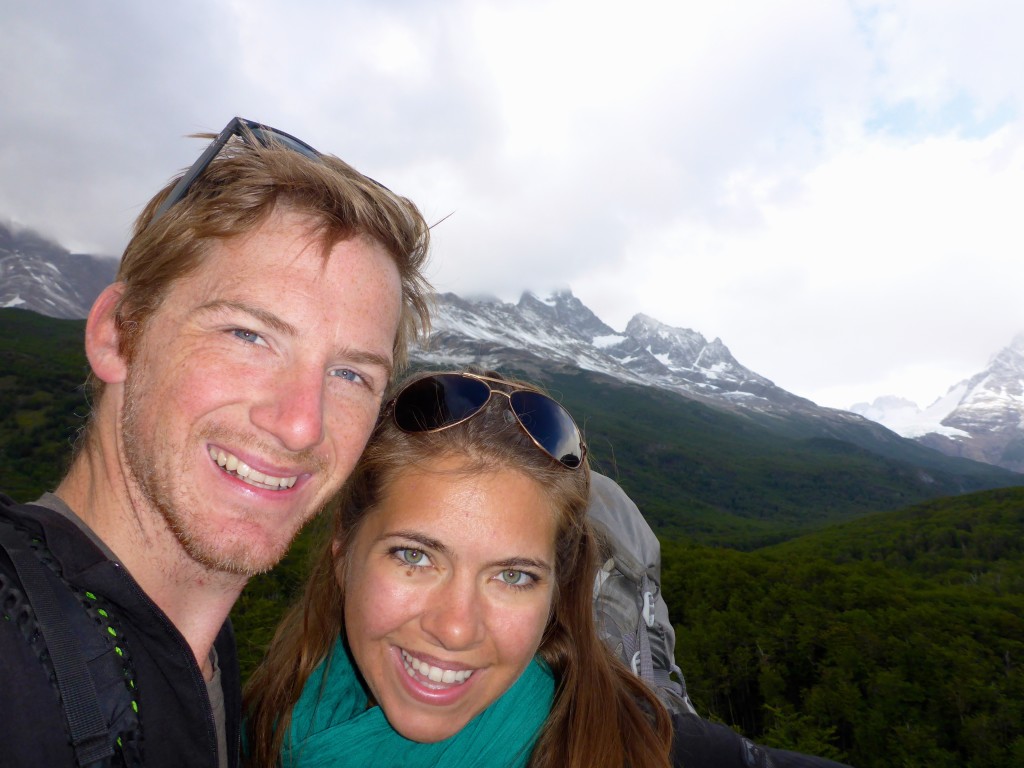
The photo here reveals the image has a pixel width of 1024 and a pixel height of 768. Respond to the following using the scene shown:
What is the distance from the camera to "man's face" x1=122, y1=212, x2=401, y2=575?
2.04 m

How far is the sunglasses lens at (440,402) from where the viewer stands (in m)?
2.92

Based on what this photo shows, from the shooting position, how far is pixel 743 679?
773cm

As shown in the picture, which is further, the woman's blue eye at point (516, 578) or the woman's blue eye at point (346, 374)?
the woman's blue eye at point (516, 578)

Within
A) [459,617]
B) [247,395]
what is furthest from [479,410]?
[247,395]

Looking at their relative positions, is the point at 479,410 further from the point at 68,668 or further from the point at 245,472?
the point at 68,668

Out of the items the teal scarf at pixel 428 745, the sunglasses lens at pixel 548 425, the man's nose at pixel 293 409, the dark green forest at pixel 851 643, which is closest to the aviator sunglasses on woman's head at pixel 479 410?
the sunglasses lens at pixel 548 425

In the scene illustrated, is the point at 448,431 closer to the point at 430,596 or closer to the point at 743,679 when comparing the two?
the point at 430,596

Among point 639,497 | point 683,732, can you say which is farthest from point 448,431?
point 639,497

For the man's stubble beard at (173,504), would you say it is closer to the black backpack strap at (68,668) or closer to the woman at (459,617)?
the black backpack strap at (68,668)

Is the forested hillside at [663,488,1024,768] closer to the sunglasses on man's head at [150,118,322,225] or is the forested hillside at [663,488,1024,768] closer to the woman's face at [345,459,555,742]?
the woman's face at [345,459,555,742]

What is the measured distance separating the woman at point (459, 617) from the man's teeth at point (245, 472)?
2.02 ft

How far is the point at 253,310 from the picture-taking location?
2.12 metres

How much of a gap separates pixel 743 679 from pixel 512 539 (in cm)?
700

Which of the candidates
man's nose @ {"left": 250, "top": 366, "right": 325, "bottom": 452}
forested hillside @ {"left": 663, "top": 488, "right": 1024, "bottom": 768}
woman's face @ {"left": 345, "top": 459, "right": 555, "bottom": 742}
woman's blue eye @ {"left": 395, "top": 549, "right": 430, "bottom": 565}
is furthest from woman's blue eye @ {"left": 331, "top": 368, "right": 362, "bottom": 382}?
forested hillside @ {"left": 663, "top": 488, "right": 1024, "bottom": 768}
